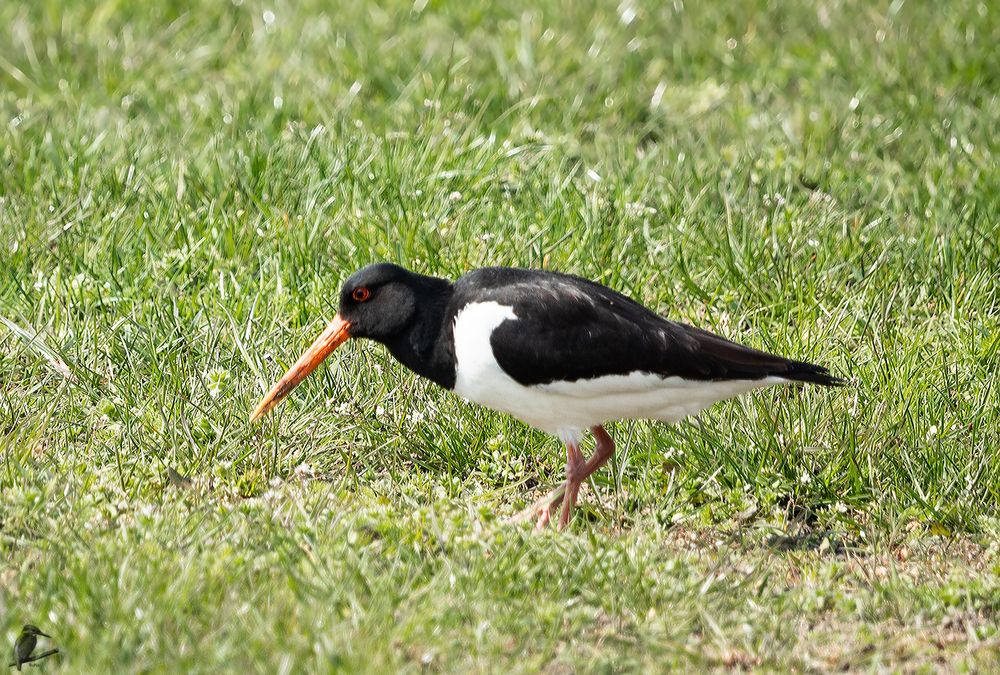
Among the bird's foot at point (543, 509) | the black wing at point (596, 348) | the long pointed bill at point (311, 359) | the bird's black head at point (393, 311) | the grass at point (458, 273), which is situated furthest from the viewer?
the long pointed bill at point (311, 359)

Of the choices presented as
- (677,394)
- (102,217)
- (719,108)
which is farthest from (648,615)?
(719,108)

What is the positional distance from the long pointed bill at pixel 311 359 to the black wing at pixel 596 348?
565 millimetres

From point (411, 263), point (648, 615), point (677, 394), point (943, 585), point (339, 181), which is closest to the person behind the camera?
point (648, 615)

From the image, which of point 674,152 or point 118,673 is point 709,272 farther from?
point 118,673

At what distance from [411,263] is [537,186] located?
90 centimetres

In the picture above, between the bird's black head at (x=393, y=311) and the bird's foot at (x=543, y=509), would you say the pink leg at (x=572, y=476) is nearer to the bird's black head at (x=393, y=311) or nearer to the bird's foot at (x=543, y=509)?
the bird's foot at (x=543, y=509)

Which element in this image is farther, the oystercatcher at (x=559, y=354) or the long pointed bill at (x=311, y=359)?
the long pointed bill at (x=311, y=359)

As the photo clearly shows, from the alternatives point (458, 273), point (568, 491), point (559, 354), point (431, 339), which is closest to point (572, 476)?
point (568, 491)

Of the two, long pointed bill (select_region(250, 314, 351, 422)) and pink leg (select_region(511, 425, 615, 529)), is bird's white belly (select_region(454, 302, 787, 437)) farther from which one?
long pointed bill (select_region(250, 314, 351, 422))

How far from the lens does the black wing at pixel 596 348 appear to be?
434 centimetres

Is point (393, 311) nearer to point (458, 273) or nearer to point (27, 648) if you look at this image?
point (458, 273)

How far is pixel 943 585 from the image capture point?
4.07m

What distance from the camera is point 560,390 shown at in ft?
14.4

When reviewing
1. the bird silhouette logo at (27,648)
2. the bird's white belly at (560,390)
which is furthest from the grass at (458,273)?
the bird's white belly at (560,390)
